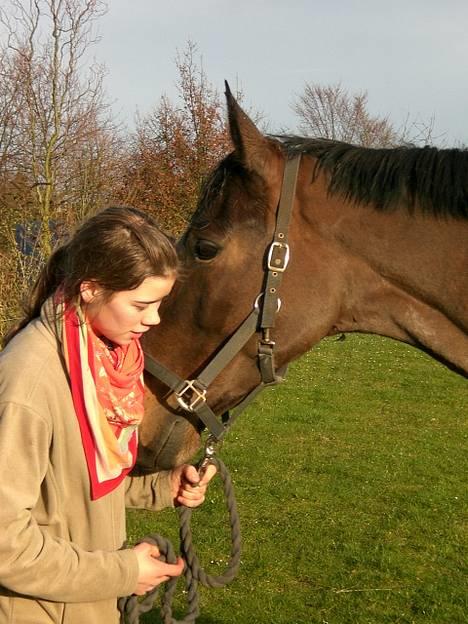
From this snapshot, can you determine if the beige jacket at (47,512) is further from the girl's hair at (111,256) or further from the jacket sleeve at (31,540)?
the girl's hair at (111,256)

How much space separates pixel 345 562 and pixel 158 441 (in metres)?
3.02

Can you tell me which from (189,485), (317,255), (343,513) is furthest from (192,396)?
(343,513)

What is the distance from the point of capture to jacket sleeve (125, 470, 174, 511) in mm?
2270

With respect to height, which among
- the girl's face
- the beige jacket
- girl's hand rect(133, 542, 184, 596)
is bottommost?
girl's hand rect(133, 542, 184, 596)

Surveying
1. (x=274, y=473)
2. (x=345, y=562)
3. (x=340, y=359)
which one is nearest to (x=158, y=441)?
(x=345, y=562)

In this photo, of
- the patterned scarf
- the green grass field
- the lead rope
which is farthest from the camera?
the green grass field

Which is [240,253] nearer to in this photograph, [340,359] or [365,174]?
[365,174]

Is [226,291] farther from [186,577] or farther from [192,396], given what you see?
[186,577]

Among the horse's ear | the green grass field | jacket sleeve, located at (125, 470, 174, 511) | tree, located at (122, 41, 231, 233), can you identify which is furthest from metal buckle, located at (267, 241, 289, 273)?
tree, located at (122, 41, 231, 233)

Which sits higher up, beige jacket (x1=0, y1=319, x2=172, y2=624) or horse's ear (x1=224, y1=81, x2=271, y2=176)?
horse's ear (x1=224, y1=81, x2=271, y2=176)

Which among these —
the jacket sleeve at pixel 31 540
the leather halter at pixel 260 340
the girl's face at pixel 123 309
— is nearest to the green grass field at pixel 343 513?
the leather halter at pixel 260 340

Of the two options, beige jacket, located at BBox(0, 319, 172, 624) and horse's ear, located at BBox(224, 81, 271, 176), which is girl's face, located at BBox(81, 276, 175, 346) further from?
horse's ear, located at BBox(224, 81, 271, 176)

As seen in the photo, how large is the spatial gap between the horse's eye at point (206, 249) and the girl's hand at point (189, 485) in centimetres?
71

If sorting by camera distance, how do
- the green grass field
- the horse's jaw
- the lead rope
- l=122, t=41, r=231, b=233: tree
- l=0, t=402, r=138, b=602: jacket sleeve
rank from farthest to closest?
1. l=122, t=41, r=231, b=233: tree
2. the green grass field
3. the horse's jaw
4. the lead rope
5. l=0, t=402, r=138, b=602: jacket sleeve
